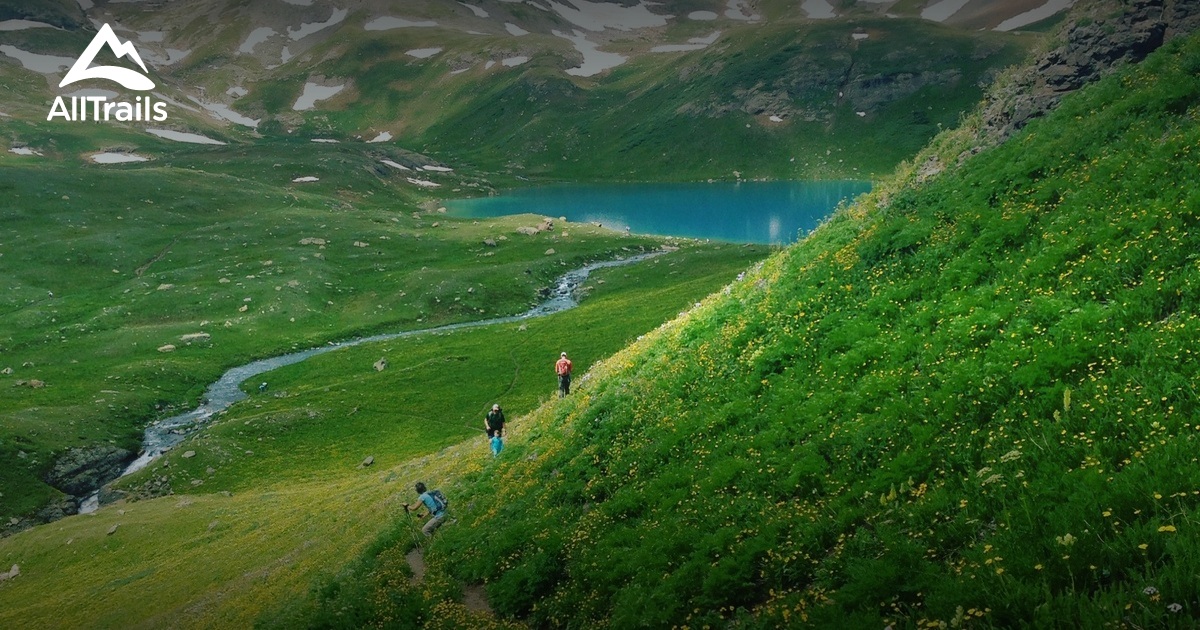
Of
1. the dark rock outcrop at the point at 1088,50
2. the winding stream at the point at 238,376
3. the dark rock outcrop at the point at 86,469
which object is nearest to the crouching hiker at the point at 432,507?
the dark rock outcrop at the point at 1088,50

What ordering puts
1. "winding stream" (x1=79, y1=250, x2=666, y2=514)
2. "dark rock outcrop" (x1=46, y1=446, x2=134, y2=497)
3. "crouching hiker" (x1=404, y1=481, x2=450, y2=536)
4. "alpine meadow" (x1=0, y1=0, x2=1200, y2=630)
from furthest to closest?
"winding stream" (x1=79, y1=250, x2=666, y2=514)
"dark rock outcrop" (x1=46, y1=446, x2=134, y2=497)
"crouching hiker" (x1=404, y1=481, x2=450, y2=536)
"alpine meadow" (x1=0, y1=0, x2=1200, y2=630)

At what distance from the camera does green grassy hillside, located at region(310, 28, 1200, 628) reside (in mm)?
11109

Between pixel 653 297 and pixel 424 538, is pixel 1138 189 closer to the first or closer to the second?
pixel 424 538

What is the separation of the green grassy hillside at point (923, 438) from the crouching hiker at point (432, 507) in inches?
36.0

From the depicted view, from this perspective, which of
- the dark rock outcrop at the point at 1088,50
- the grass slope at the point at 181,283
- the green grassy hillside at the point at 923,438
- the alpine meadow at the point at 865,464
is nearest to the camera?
the green grassy hillside at the point at 923,438

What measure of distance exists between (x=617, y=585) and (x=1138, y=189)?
1750 cm

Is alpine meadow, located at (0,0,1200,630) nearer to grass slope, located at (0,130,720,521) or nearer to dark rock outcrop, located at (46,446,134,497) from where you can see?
dark rock outcrop, located at (46,446,134,497)

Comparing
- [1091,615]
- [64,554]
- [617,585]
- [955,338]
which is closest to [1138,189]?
[955,338]

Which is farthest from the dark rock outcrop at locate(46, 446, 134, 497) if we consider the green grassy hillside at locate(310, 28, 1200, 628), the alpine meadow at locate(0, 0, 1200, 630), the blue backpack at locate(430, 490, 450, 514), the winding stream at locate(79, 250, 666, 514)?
the green grassy hillside at locate(310, 28, 1200, 628)

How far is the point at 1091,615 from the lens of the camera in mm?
9320

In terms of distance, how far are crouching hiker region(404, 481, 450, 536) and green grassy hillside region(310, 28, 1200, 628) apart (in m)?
0.91

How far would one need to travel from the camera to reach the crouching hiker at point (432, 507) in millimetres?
24234

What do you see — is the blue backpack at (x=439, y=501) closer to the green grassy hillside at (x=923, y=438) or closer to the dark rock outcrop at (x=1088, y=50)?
the green grassy hillside at (x=923, y=438)

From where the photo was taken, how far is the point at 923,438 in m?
14.9
